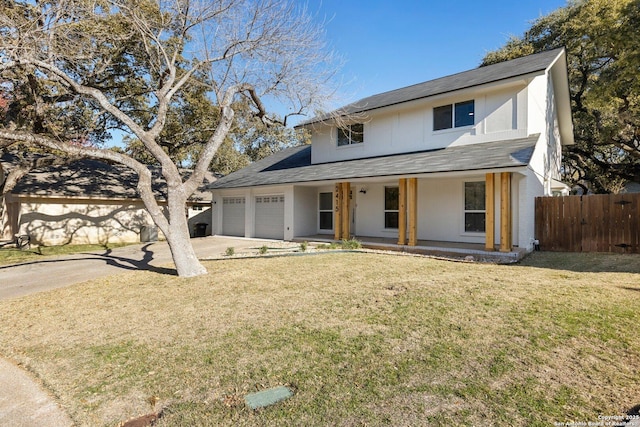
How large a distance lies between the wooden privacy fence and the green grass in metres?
17.5

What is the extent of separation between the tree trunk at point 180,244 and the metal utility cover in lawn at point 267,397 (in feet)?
19.2

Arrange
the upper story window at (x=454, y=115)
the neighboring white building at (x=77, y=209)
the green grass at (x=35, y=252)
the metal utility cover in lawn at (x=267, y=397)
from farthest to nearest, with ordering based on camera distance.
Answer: the neighboring white building at (x=77, y=209)
the upper story window at (x=454, y=115)
the green grass at (x=35, y=252)
the metal utility cover in lawn at (x=267, y=397)

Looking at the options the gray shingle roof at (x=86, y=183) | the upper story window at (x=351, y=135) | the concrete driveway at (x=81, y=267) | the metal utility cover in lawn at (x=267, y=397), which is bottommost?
the metal utility cover in lawn at (x=267, y=397)

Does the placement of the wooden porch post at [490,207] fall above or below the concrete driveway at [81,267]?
above

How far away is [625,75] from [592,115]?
10485 mm

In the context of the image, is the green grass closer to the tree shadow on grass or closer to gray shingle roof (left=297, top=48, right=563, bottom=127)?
the tree shadow on grass

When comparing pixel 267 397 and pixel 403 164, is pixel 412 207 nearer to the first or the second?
pixel 403 164

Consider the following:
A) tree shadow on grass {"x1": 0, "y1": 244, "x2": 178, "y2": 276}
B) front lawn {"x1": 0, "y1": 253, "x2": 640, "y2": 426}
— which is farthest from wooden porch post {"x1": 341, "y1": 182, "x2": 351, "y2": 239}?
tree shadow on grass {"x1": 0, "y1": 244, "x2": 178, "y2": 276}

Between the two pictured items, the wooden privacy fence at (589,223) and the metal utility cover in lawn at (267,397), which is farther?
the wooden privacy fence at (589,223)

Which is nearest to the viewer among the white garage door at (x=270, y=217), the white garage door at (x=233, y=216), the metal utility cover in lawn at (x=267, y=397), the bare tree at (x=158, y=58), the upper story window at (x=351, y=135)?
the metal utility cover in lawn at (x=267, y=397)

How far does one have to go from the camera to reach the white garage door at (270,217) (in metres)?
16.2

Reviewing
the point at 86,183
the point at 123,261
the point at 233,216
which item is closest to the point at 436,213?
the point at 233,216

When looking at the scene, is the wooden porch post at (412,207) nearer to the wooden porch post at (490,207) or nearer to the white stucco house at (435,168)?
the white stucco house at (435,168)

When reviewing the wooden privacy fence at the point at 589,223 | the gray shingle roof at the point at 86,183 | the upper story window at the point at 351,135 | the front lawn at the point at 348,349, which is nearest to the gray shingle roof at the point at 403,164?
the upper story window at the point at 351,135
